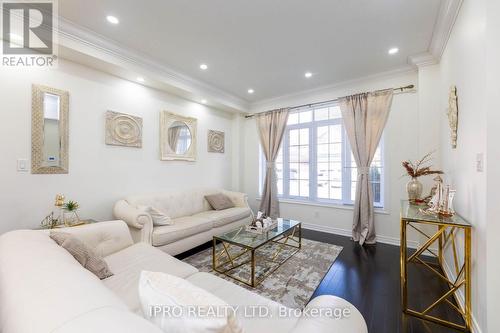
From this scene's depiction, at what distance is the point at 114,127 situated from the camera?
2.97m

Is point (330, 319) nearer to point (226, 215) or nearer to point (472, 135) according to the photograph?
point (472, 135)

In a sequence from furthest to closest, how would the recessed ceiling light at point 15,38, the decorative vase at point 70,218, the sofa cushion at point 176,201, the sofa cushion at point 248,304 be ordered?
1. the sofa cushion at point 176,201
2. the decorative vase at point 70,218
3. the recessed ceiling light at point 15,38
4. the sofa cushion at point 248,304

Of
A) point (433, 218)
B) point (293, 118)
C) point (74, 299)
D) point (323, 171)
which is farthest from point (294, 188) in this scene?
point (74, 299)

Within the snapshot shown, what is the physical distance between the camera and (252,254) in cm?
212

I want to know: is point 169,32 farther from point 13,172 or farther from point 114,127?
point 13,172

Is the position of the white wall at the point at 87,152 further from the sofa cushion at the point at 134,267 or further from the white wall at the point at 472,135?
the white wall at the point at 472,135

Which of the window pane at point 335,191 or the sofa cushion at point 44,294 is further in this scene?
the window pane at point 335,191

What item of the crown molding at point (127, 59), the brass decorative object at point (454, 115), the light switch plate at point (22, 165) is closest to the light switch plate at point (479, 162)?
the brass decorative object at point (454, 115)

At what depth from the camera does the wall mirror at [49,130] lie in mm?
2334

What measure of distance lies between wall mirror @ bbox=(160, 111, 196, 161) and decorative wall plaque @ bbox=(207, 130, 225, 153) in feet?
1.40

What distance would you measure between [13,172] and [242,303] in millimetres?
2745

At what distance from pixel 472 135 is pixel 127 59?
3754 millimetres

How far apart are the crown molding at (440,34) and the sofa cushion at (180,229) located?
11.8 ft

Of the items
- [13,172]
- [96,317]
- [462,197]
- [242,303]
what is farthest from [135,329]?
[13,172]
